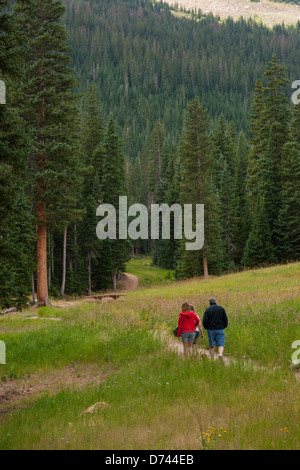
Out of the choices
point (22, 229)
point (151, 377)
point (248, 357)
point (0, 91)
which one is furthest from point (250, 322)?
point (22, 229)

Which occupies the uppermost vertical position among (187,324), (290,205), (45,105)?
(45,105)

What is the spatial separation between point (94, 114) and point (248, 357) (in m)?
42.2

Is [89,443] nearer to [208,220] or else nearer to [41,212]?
[41,212]

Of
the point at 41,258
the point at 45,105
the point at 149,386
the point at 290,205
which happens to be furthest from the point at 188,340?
the point at 290,205

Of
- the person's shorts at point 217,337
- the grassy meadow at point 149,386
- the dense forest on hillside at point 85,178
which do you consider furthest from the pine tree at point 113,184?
the person's shorts at point 217,337

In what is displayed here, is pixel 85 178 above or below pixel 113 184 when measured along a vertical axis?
above

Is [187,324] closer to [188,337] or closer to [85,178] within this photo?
[188,337]

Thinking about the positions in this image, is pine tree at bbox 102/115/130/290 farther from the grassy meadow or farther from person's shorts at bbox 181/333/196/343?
person's shorts at bbox 181/333/196/343

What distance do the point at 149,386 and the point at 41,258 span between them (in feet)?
49.1

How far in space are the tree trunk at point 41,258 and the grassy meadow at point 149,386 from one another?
18.1ft

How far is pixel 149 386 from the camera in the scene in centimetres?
815

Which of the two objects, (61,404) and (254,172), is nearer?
(61,404)

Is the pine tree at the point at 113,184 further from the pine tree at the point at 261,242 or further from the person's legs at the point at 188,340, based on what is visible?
the person's legs at the point at 188,340
